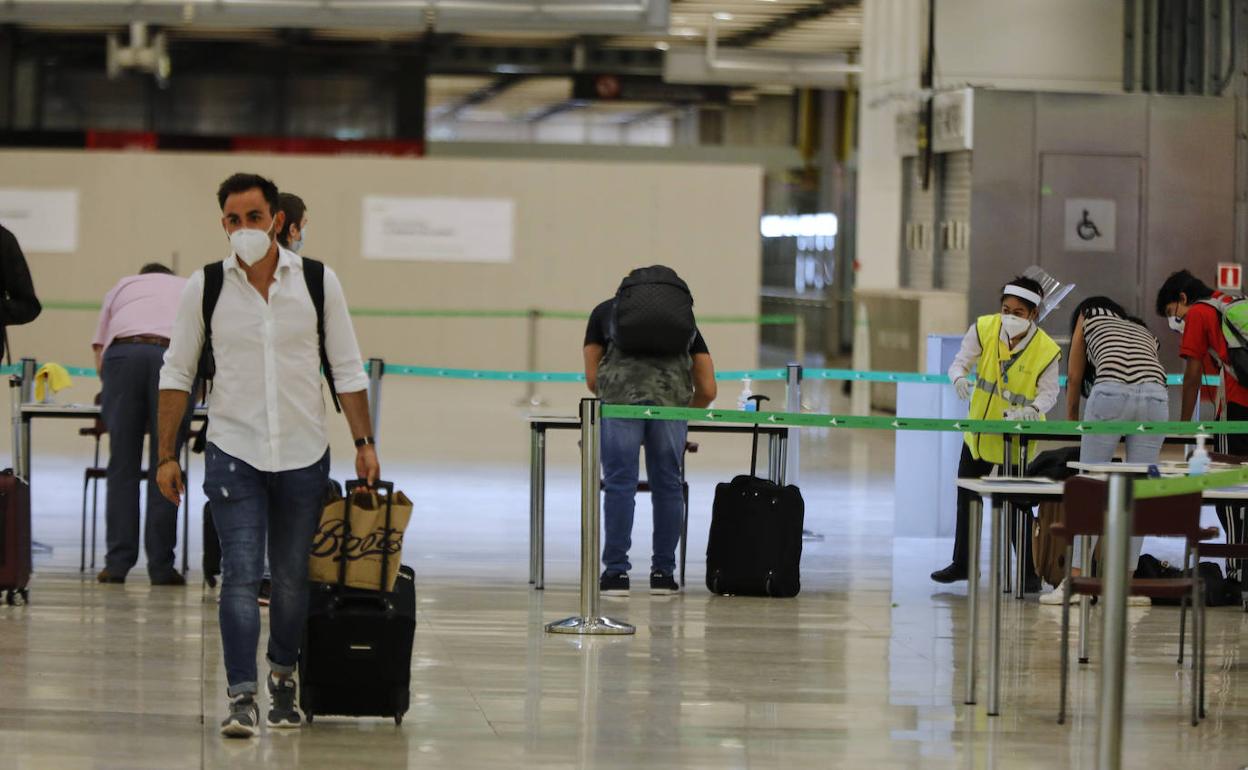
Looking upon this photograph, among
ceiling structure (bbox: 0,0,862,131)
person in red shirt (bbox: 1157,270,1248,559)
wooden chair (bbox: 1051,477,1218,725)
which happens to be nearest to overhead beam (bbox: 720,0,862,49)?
ceiling structure (bbox: 0,0,862,131)

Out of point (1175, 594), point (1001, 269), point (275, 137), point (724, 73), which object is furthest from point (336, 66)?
point (1175, 594)

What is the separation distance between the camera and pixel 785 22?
2458 cm

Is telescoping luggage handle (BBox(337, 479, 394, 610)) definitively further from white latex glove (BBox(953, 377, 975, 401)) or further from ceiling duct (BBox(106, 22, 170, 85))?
ceiling duct (BBox(106, 22, 170, 85))

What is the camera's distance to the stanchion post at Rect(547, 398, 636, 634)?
6.85 meters

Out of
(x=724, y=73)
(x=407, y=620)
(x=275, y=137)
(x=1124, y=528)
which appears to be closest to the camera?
(x=1124, y=528)

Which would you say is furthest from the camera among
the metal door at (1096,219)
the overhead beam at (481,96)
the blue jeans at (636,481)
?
the overhead beam at (481,96)

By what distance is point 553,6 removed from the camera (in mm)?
18797

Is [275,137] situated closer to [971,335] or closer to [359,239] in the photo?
[359,239]

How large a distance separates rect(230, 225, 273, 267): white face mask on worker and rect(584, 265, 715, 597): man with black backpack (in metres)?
2.78

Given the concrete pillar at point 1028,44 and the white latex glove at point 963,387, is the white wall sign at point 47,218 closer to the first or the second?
the concrete pillar at point 1028,44

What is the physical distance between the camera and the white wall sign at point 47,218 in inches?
879

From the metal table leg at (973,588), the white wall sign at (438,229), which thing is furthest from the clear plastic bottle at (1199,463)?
the white wall sign at (438,229)

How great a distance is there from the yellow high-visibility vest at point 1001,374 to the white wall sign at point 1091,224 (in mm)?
8376

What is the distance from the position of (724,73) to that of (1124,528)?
21.1 metres
